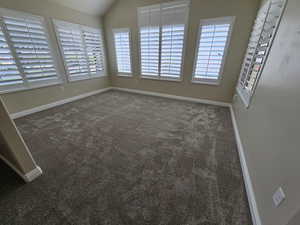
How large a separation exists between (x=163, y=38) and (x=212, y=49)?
1399 millimetres

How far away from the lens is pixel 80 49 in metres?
3.86

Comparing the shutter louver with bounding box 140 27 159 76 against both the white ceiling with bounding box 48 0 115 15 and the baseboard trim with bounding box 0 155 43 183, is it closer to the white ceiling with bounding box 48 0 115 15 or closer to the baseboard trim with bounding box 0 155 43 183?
the white ceiling with bounding box 48 0 115 15

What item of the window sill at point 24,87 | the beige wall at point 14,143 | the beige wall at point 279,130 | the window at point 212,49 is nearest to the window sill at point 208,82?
the window at point 212,49

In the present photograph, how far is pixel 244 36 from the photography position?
2844 millimetres

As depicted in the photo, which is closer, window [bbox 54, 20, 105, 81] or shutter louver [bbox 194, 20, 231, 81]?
shutter louver [bbox 194, 20, 231, 81]

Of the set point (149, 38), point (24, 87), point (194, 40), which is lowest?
point (24, 87)

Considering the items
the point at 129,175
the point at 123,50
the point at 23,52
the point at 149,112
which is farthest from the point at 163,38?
the point at 129,175

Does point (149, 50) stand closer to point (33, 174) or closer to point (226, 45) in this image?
point (226, 45)

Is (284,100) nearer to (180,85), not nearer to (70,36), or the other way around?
(180,85)

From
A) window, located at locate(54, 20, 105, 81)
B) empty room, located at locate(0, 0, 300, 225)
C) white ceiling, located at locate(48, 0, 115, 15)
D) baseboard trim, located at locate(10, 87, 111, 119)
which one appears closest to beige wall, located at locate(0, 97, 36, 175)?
empty room, located at locate(0, 0, 300, 225)

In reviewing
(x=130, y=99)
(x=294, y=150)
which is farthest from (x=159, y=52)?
(x=294, y=150)

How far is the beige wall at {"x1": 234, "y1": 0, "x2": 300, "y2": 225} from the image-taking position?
83 centimetres

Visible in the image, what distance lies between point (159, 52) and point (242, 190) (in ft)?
12.2

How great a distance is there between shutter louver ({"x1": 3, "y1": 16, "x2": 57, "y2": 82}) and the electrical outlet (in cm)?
452
